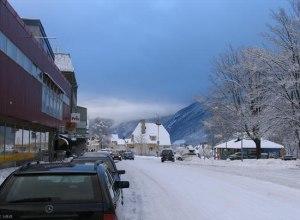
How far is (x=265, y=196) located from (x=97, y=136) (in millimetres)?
174578

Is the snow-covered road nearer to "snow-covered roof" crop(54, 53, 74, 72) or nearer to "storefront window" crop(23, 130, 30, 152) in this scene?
"storefront window" crop(23, 130, 30, 152)

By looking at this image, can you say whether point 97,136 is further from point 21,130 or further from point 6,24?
point 6,24

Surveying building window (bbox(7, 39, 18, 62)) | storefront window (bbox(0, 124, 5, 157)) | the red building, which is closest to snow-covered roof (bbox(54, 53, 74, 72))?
the red building

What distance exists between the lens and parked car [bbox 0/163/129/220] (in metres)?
6.91

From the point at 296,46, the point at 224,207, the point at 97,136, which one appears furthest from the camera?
the point at 97,136

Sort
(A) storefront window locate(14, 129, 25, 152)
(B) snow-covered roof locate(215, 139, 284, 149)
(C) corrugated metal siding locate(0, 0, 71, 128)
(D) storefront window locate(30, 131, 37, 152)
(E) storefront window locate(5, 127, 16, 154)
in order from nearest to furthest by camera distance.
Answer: (C) corrugated metal siding locate(0, 0, 71, 128) < (E) storefront window locate(5, 127, 16, 154) < (A) storefront window locate(14, 129, 25, 152) < (D) storefront window locate(30, 131, 37, 152) < (B) snow-covered roof locate(215, 139, 284, 149)

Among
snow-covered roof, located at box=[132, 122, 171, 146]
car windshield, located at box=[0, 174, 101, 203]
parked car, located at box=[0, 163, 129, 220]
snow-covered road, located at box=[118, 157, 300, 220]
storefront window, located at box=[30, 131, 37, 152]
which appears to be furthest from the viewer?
snow-covered roof, located at box=[132, 122, 171, 146]

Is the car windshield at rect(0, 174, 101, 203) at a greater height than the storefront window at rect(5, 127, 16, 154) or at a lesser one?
lesser

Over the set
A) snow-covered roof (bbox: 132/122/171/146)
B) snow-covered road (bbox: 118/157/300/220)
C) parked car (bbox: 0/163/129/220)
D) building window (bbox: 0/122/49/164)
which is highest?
snow-covered roof (bbox: 132/122/171/146)

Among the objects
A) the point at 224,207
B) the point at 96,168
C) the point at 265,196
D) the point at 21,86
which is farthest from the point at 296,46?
the point at 96,168

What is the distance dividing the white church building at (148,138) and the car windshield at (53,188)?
517ft

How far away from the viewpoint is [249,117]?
214ft

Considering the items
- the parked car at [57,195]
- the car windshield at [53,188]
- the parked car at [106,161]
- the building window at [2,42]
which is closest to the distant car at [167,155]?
the building window at [2,42]

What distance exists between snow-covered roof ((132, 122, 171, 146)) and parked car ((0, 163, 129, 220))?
161 metres
